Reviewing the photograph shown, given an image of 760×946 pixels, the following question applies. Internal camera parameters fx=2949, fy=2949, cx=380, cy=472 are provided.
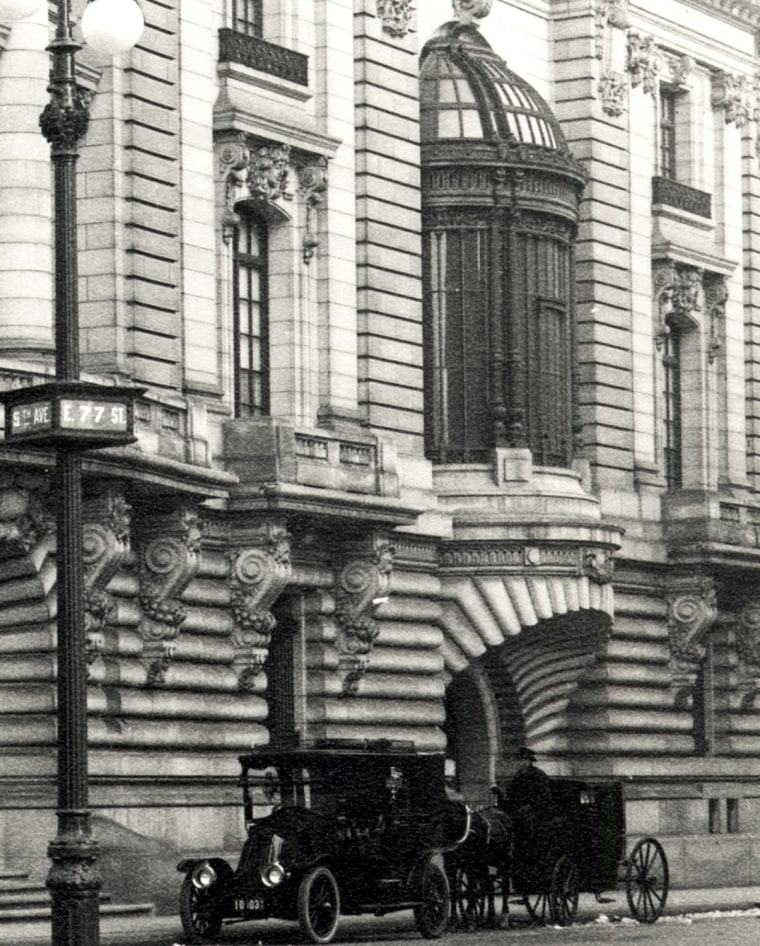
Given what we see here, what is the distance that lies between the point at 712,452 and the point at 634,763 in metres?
6.83

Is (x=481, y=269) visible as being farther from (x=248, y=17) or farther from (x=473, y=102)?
(x=248, y=17)

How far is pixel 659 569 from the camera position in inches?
2062

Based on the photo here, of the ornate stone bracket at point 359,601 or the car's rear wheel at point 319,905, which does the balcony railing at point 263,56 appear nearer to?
the ornate stone bracket at point 359,601

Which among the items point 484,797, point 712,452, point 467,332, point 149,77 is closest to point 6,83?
point 149,77

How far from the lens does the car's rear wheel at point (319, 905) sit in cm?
3231

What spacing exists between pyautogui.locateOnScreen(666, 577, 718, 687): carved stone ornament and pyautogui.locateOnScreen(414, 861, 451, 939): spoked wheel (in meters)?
18.0

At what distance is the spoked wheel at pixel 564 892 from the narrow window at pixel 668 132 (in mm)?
20656

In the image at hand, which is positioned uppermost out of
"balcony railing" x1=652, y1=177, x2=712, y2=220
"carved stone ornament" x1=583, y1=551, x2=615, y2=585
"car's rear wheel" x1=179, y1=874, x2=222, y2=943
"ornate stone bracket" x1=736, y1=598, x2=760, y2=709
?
"balcony railing" x1=652, y1=177, x2=712, y2=220

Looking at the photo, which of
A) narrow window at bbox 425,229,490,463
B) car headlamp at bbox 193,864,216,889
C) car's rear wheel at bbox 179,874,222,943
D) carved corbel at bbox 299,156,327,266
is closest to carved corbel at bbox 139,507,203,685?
car headlamp at bbox 193,864,216,889

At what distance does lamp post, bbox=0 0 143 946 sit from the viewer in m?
23.9

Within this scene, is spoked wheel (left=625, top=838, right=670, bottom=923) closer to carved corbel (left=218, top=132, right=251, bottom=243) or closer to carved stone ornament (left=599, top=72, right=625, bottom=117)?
carved corbel (left=218, top=132, right=251, bottom=243)

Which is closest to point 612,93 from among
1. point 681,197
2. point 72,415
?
point 681,197

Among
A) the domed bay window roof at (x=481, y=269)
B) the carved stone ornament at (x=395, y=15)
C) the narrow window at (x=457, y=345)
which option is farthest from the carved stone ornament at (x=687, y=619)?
the carved stone ornament at (x=395, y=15)

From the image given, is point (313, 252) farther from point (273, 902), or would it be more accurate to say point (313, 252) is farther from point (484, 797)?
point (273, 902)
